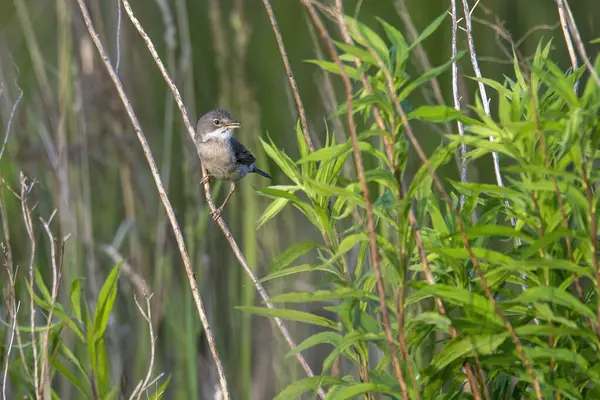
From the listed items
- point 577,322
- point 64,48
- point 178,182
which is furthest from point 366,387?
point 178,182

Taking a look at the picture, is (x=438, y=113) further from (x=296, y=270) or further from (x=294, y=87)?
(x=294, y=87)

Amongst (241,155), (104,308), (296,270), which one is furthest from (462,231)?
(241,155)

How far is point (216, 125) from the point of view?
5.66 metres

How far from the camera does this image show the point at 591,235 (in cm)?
212

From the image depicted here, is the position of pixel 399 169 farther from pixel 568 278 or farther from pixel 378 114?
pixel 568 278

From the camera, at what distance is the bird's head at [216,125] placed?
18.1 ft

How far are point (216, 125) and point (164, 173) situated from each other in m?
1.08

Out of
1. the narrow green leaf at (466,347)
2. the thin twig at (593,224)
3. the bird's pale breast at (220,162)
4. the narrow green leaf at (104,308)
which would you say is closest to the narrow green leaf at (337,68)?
the thin twig at (593,224)

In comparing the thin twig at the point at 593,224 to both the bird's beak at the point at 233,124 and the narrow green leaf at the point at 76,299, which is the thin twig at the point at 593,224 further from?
the bird's beak at the point at 233,124

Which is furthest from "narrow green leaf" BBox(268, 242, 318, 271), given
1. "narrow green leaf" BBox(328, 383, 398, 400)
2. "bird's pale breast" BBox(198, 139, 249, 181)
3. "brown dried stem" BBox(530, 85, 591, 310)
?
"bird's pale breast" BBox(198, 139, 249, 181)

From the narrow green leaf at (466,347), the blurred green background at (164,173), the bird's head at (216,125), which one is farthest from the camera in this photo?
the bird's head at (216,125)

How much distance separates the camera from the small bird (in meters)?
5.23

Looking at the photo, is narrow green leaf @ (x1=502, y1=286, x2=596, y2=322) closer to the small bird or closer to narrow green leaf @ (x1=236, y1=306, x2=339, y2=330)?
narrow green leaf @ (x1=236, y1=306, x2=339, y2=330)

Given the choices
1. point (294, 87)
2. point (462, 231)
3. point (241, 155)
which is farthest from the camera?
point (241, 155)
